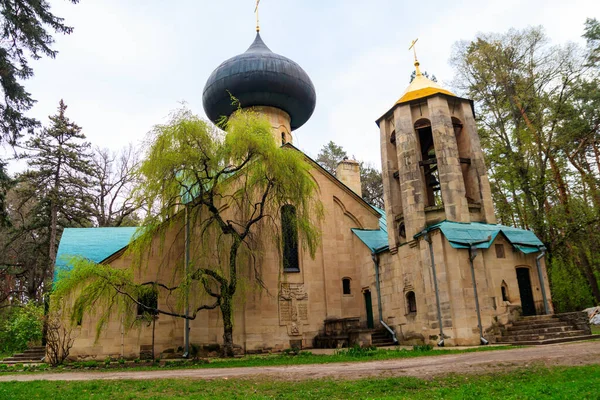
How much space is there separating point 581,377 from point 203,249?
10.2m

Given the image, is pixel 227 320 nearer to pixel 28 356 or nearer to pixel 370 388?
pixel 370 388

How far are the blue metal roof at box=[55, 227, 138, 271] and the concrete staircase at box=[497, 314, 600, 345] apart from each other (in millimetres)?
12912

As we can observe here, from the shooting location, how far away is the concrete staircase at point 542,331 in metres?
11.9

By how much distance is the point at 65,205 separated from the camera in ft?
85.4

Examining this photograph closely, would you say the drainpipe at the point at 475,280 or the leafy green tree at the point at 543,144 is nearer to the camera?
the drainpipe at the point at 475,280

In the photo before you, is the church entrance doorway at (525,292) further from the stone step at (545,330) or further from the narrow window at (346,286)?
the narrow window at (346,286)

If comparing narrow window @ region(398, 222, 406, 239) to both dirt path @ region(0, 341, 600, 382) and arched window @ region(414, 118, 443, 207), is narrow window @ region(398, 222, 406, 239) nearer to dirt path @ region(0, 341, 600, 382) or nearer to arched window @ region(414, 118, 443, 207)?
arched window @ region(414, 118, 443, 207)

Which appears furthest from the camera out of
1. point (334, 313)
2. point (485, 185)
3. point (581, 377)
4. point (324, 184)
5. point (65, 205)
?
point (65, 205)

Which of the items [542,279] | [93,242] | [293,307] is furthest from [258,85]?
[542,279]

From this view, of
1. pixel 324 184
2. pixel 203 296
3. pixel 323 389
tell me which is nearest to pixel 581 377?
pixel 323 389

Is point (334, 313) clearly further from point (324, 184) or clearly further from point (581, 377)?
point (581, 377)

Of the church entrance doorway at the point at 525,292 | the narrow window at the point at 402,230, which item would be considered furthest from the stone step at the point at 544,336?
the narrow window at the point at 402,230

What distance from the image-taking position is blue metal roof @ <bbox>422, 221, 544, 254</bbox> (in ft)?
44.6

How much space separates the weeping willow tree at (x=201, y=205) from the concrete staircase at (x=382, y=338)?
4.03 m
